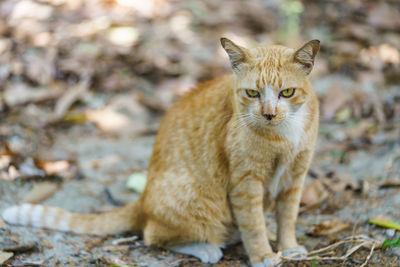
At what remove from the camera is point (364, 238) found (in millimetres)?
2930

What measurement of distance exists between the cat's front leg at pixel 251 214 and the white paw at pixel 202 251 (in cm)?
26

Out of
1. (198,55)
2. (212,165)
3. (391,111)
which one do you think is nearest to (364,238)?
(212,165)

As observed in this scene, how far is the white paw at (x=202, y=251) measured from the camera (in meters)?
3.06

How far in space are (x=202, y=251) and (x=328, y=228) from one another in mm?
982

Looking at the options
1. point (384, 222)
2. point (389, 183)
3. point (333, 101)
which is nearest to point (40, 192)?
point (384, 222)

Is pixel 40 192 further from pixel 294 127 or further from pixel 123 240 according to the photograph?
pixel 294 127

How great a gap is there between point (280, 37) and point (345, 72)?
1.12m

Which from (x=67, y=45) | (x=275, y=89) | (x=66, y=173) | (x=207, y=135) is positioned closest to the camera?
(x=275, y=89)

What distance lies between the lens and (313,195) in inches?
145

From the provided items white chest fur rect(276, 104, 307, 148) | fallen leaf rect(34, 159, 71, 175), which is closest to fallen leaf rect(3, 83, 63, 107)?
fallen leaf rect(34, 159, 71, 175)

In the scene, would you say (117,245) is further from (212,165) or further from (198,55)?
(198,55)

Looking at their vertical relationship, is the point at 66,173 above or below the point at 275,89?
below

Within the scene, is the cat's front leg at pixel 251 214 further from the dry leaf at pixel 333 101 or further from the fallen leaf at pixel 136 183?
the dry leaf at pixel 333 101

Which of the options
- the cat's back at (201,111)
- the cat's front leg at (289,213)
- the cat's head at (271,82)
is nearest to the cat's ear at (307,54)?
the cat's head at (271,82)
